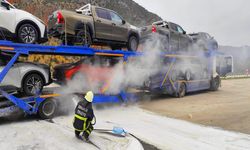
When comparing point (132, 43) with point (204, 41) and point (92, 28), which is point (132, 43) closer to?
point (92, 28)

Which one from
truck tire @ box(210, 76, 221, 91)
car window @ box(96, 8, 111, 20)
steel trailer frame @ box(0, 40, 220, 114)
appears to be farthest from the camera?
truck tire @ box(210, 76, 221, 91)

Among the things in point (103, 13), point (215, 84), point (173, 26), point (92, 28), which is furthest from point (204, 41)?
point (92, 28)

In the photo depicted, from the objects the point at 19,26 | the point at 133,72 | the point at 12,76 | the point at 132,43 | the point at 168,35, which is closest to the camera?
the point at 12,76

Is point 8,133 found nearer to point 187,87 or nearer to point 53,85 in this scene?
point 53,85

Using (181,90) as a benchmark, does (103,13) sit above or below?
above

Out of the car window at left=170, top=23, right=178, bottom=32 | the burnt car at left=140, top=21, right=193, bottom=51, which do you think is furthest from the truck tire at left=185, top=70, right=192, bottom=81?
the car window at left=170, top=23, right=178, bottom=32

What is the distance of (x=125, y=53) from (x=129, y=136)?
15.3 ft

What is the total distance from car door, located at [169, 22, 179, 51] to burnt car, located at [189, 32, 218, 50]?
2.47 m

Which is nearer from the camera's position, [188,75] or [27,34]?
[27,34]

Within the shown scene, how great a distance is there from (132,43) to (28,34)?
4781mm

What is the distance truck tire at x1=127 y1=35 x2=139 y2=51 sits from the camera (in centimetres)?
1133

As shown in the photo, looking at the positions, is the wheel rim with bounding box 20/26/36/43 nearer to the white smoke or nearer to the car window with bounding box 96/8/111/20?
the white smoke

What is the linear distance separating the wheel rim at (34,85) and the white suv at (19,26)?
3.71ft

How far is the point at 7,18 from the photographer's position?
290 inches
